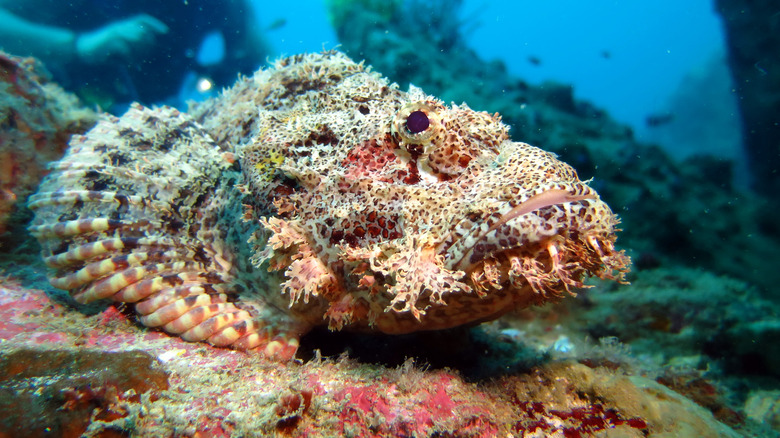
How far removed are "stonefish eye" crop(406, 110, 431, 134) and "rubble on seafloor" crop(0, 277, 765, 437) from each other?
1940 millimetres

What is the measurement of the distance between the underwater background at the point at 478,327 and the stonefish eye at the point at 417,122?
192 centimetres

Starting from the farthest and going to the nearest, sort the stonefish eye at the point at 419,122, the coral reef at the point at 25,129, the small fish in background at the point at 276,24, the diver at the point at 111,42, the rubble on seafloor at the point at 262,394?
the small fish in background at the point at 276,24
the diver at the point at 111,42
the coral reef at the point at 25,129
the stonefish eye at the point at 419,122
the rubble on seafloor at the point at 262,394

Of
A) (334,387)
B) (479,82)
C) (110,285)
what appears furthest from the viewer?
(479,82)

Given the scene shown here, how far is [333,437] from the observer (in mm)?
2391

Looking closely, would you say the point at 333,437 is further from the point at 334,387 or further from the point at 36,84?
the point at 36,84

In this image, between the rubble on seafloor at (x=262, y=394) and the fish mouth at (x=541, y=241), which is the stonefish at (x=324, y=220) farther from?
the rubble on seafloor at (x=262, y=394)

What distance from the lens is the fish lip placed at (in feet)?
7.72

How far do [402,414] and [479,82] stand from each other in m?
11.9

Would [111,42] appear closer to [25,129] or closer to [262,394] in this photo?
[25,129]

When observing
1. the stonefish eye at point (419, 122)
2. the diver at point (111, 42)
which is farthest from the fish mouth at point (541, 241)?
the diver at point (111, 42)

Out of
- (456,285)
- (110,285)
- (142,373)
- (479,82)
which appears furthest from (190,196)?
(479,82)

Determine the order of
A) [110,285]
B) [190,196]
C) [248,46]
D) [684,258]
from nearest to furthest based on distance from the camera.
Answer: [110,285], [190,196], [684,258], [248,46]

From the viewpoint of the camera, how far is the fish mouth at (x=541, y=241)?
2.28 m

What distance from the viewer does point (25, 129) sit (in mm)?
5020
